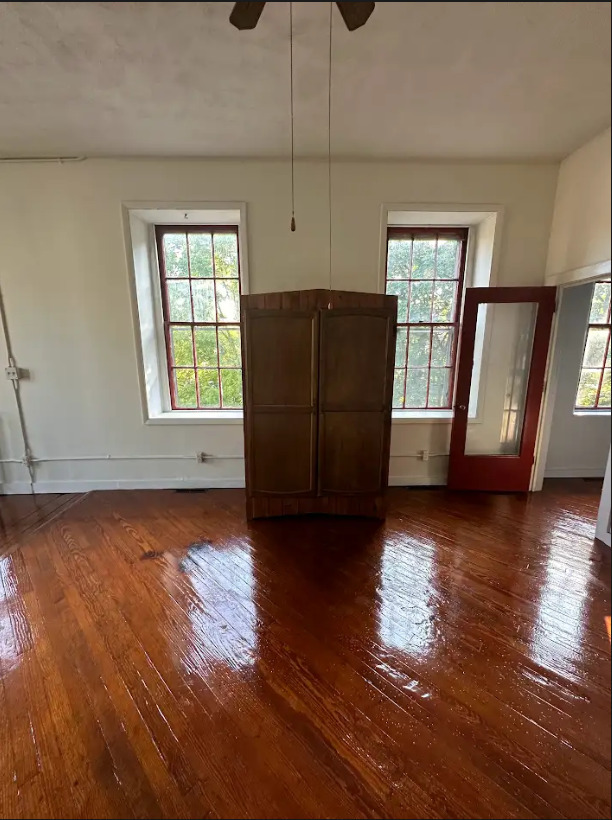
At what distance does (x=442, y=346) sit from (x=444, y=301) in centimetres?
45

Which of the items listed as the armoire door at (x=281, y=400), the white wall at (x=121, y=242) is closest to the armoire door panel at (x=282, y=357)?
the armoire door at (x=281, y=400)

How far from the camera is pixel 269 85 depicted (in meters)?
2.23

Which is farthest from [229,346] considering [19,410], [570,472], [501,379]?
[570,472]

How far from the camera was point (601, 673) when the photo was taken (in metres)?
1.70

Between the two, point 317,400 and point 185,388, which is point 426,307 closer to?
point 317,400

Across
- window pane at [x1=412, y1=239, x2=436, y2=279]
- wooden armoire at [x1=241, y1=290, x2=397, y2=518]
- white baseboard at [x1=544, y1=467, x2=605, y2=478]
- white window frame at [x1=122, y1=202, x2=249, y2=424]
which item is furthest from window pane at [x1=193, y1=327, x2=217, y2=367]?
white baseboard at [x1=544, y1=467, x2=605, y2=478]

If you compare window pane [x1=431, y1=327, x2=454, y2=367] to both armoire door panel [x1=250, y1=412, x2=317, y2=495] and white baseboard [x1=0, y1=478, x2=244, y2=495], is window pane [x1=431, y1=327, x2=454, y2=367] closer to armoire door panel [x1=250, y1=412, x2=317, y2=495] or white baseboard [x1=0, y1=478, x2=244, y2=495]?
armoire door panel [x1=250, y1=412, x2=317, y2=495]

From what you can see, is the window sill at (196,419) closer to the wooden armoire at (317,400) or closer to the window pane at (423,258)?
the wooden armoire at (317,400)

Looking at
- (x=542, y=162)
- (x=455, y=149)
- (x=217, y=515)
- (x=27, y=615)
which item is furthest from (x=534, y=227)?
(x=27, y=615)

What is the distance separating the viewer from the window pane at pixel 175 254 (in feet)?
11.9

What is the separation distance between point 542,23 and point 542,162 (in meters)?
2.77

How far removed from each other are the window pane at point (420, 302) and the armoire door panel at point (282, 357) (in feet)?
4.97

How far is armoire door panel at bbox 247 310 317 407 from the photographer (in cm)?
269

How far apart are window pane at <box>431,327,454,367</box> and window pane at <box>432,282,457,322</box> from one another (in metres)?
0.11
